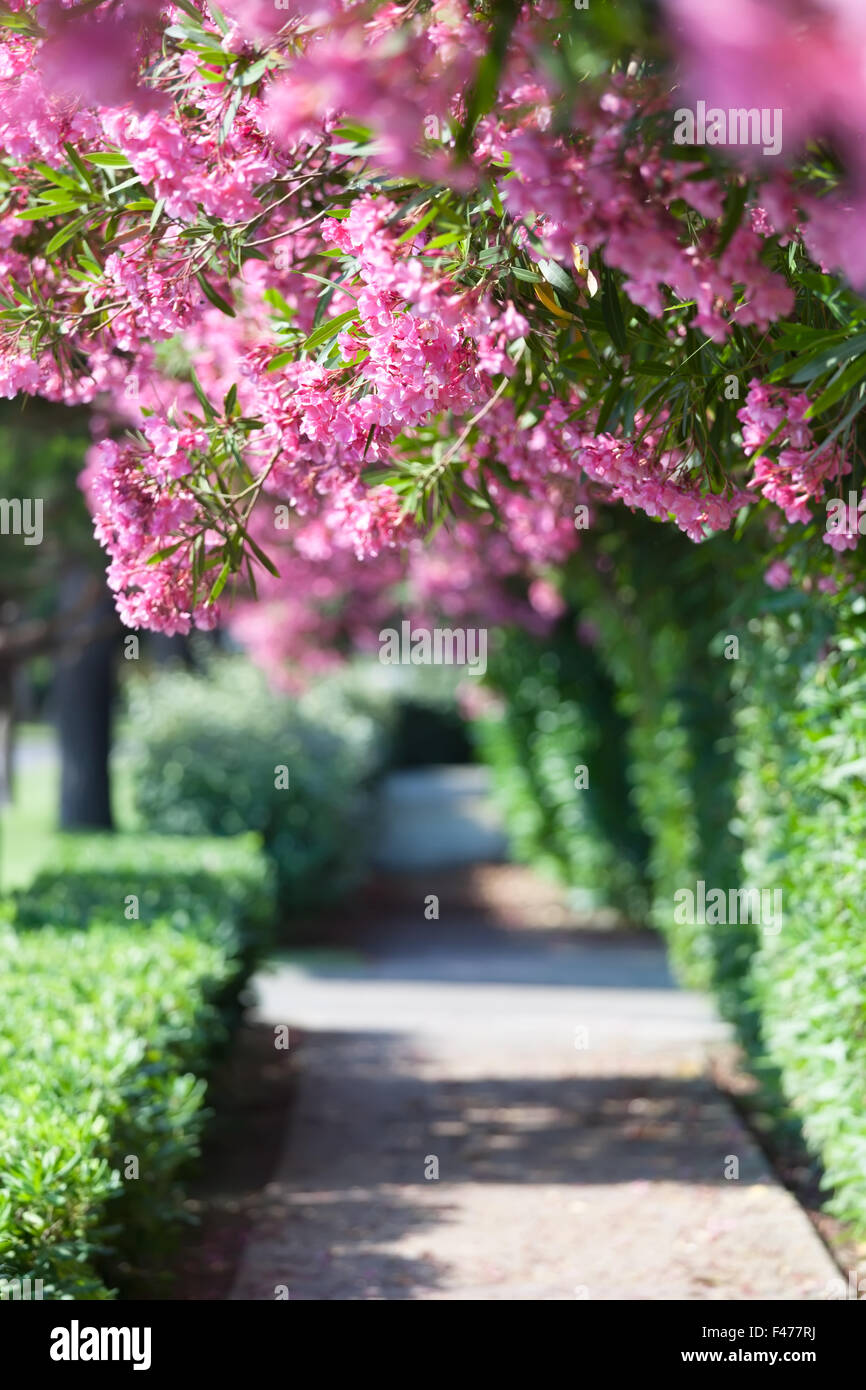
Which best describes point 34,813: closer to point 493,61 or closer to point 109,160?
point 109,160

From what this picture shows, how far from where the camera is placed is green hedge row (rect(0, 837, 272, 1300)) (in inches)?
139

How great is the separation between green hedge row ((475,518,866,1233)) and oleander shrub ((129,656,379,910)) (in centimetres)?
307

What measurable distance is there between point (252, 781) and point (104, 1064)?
7070mm

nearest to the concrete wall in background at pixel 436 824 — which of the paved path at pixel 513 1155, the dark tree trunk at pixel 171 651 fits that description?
the dark tree trunk at pixel 171 651

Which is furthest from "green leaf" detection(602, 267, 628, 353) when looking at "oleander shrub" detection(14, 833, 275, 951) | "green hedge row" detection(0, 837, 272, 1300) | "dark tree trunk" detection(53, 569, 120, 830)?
"dark tree trunk" detection(53, 569, 120, 830)

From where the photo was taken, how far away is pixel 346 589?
1294 cm

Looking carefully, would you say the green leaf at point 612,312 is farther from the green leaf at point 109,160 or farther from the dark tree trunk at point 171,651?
the dark tree trunk at point 171,651

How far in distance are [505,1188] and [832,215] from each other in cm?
447

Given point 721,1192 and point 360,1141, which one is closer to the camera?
point 721,1192

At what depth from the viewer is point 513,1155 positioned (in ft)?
19.8

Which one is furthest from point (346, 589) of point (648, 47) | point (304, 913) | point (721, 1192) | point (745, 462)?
point (648, 47)

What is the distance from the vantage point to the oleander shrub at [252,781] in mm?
11242

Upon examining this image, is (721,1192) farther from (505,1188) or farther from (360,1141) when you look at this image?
(360,1141)

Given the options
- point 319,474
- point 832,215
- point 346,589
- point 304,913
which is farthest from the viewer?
point 346,589
